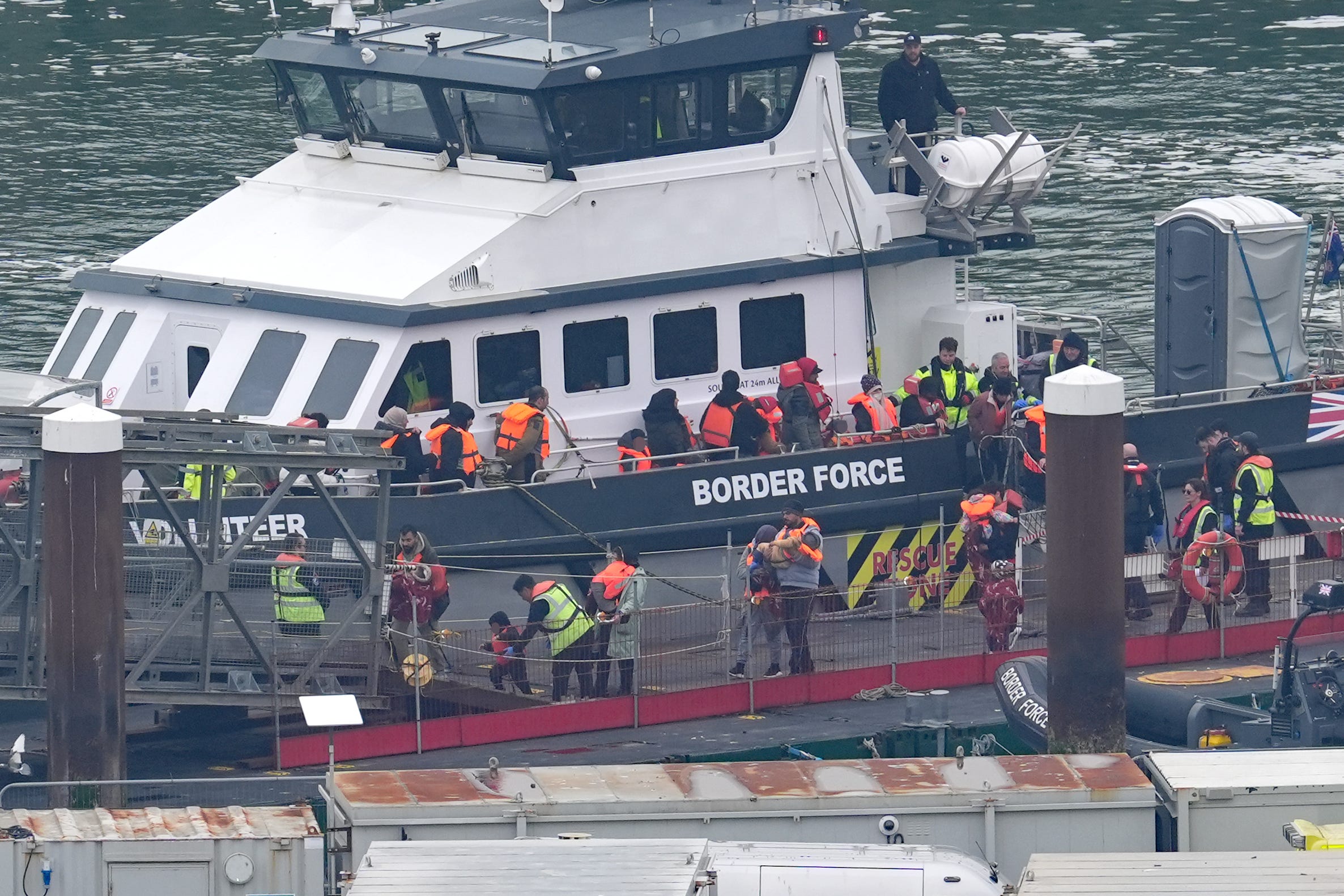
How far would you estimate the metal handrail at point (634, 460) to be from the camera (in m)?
17.3

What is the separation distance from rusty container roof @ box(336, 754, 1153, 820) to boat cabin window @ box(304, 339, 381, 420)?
14.3 feet

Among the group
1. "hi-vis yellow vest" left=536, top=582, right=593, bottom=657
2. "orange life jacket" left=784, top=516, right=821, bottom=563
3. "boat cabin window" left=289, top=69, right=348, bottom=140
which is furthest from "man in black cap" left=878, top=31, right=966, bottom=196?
"hi-vis yellow vest" left=536, top=582, right=593, bottom=657

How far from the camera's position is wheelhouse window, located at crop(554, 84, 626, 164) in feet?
58.2

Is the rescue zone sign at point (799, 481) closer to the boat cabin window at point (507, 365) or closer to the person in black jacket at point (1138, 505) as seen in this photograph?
the boat cabin window at point (507, 365)

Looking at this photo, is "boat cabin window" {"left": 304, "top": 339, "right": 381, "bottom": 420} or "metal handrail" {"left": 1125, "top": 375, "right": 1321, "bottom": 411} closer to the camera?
"boat cabin window" {"left": 304, "top": 339, "right": 381, "bottom": 420}

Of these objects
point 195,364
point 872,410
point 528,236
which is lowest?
point 872,410

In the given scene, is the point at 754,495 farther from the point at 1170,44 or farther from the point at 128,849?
the point at 1170,44

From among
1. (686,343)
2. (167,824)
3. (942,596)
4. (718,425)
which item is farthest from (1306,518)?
(167,824)

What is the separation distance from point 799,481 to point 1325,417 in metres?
4.70

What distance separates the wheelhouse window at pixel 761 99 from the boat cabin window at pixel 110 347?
4.68 meters

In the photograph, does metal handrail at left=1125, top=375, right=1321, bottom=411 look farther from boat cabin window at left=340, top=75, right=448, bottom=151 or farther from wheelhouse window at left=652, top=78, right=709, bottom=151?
boat cabin window at left=340, top=75, right=448, bottom=151

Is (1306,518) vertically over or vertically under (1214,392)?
under

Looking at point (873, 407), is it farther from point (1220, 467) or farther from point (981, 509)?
point (1220, 467)

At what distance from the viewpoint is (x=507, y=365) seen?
1772cm
